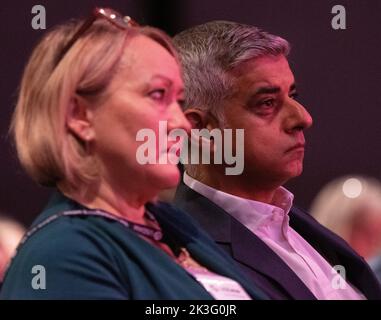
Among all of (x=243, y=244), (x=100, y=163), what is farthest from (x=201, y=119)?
(x=100, y=163)

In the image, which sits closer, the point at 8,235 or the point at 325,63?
the point at 8,235

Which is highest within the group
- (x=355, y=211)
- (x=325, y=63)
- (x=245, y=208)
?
(x=325, y=63)

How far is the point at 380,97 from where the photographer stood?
1.88 m

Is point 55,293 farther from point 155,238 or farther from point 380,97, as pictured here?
point 380,97

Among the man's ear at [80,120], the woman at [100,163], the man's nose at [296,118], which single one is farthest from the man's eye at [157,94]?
the man's nose at [296,118]

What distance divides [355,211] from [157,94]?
2.56ft

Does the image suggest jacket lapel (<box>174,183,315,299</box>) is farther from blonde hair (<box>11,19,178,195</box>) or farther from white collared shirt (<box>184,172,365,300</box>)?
blonde hair (<box>11,19,178,195</box>)

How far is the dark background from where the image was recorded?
1.77 meters

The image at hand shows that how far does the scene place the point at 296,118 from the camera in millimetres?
1690

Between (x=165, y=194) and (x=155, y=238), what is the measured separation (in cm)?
48

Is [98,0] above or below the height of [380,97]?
above

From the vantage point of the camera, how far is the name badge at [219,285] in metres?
1.36

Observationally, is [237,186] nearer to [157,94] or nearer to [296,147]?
[296,147]

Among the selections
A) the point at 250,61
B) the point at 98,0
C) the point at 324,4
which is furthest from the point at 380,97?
the point at 98,0
